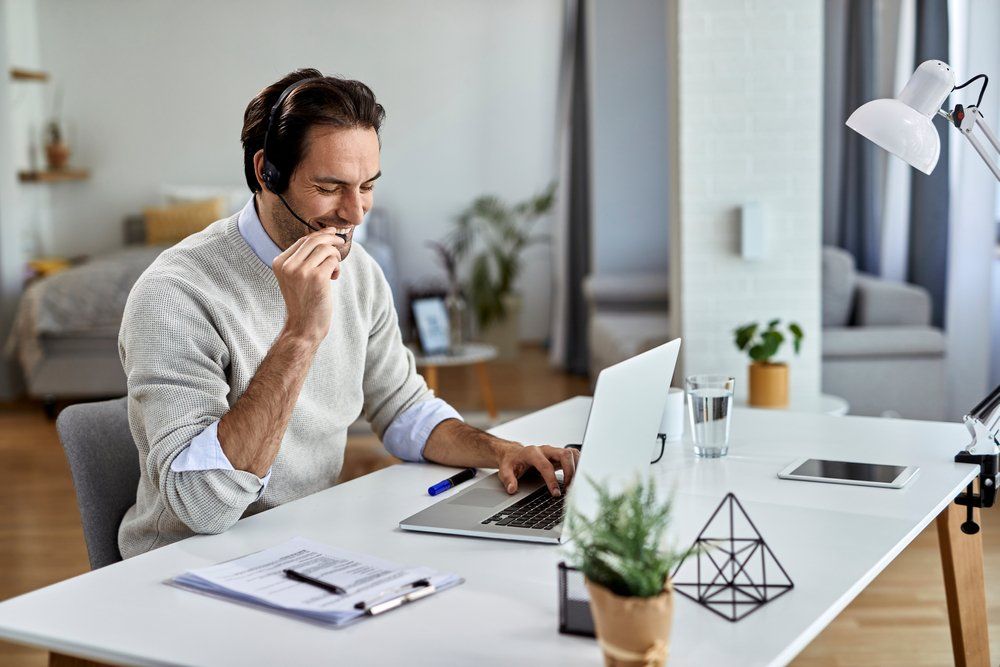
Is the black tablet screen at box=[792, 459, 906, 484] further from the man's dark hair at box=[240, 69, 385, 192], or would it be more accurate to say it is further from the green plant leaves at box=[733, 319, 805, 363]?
the green plant leaves at box=[733, 319, 805, 363]

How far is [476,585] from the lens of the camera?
123 centimetres

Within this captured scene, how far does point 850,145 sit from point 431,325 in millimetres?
2298

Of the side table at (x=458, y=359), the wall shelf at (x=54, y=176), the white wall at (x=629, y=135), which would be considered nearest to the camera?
the side table at (x=458, y=359)

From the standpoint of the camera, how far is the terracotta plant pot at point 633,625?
919 mm

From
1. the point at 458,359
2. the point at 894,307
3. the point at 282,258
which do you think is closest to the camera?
the point at 282,258

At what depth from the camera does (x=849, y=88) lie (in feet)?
17.8

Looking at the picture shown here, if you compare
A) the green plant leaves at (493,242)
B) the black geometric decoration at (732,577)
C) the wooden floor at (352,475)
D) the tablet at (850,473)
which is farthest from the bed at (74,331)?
the black geometric decoration at (732,577)

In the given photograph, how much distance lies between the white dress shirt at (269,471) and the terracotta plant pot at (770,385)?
6.12 ft

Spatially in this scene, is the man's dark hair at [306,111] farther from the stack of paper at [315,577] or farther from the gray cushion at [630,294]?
the gray cushion at [630,294]

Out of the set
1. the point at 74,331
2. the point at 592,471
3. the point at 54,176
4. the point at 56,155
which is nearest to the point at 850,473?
the point at 592,471

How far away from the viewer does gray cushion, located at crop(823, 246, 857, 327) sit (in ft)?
14.0

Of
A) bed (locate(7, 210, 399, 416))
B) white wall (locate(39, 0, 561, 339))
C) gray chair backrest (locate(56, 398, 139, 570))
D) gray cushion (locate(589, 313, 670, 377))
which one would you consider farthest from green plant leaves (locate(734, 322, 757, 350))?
white wall (locate(39, 0, 561, 339))

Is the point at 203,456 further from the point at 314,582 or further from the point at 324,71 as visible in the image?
the point at 324,71

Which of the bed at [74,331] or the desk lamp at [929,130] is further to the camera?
the bed at [74,331]
